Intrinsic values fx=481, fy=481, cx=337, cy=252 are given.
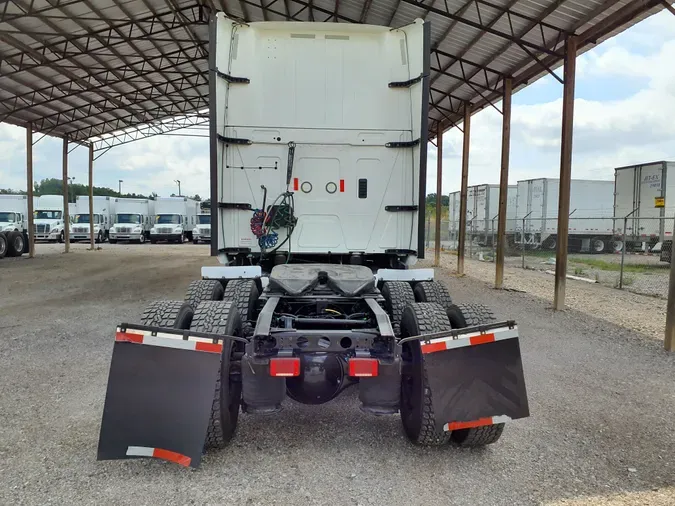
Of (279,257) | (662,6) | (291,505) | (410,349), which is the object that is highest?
(662,6)

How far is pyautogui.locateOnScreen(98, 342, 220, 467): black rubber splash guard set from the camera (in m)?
3.07

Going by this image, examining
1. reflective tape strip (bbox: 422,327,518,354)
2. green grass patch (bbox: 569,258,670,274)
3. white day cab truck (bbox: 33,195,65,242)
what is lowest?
green grass patch (bbox: 569,258,670,274)

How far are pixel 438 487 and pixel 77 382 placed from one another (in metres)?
3.98

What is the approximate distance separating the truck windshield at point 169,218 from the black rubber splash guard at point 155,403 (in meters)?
35.0

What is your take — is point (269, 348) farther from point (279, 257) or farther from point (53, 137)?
point (53, 137)

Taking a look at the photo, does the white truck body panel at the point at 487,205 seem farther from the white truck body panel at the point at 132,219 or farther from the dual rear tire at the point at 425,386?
the white truck body panel at the point at 132,219

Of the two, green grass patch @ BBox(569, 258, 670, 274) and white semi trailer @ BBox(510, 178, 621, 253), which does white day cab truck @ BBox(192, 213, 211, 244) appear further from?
green grass patch @ BBox(569, 258, 670, 274)

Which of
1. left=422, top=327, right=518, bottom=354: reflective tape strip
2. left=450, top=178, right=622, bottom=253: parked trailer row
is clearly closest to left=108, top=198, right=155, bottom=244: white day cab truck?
left=450, top=178, right=622, bottom=253: parked trailer row

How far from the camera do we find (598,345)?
281 inches

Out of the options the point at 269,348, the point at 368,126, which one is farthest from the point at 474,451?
the point at 368,126

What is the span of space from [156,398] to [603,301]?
1051cm

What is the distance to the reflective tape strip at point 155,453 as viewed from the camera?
305cm

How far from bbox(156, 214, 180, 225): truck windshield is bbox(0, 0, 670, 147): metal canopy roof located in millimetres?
13349

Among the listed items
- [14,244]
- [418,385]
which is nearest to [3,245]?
[14,244]
